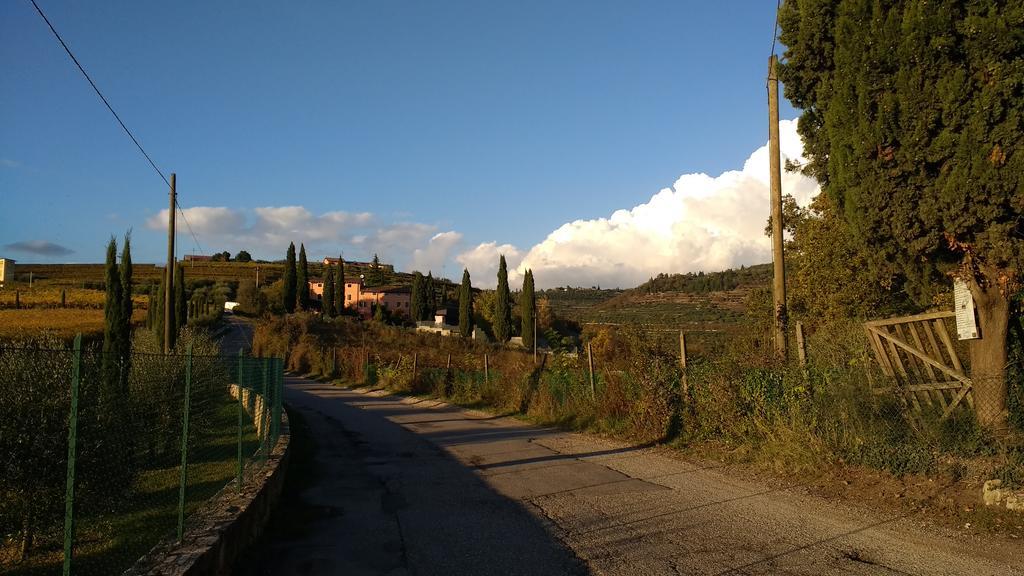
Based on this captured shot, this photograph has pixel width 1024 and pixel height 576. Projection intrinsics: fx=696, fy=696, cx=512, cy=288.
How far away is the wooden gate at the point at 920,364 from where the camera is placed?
29.4ft

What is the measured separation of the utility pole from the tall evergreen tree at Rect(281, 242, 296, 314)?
72.1 metres

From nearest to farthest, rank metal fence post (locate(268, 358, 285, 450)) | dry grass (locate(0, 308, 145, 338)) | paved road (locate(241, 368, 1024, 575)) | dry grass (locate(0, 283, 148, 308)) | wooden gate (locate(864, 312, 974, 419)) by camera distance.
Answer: paved road (locate(241, 368, 1024, 575)) < wooden gate (locate(864, 312, 974, 419)) < metal fence post (locate(268, 358, 285, 450)) < dry grass (locate(0, 308, 145, 338)) < dry grass (locate(0, 283, 148, 308))

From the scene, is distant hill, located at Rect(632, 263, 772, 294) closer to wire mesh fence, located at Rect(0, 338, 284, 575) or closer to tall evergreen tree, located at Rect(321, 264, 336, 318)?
tall evergreen tree, located at Rect(321, 264, 336, 318)

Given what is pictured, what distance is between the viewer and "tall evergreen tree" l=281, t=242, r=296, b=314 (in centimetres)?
7944

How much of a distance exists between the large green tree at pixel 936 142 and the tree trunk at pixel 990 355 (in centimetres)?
2

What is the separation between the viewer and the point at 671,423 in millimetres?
12953

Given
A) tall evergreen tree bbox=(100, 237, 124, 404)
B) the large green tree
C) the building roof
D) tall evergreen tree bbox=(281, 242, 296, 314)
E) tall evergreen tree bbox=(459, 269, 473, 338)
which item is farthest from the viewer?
the building roof

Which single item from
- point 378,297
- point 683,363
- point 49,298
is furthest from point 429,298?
point 683,363

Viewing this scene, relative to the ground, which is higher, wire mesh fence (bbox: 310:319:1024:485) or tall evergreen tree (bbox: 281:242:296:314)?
tall evergreen tree (bbox: 281:242:296:314)

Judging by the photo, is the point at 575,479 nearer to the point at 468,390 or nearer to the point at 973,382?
the point at 973,382

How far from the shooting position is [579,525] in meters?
7.28

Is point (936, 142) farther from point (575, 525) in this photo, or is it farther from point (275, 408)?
point (275, 408)

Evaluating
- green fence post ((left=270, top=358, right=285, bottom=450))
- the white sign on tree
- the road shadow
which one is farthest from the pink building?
the white sign on tree

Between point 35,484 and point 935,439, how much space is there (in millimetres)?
9546
